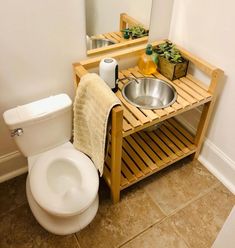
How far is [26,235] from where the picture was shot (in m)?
1.36

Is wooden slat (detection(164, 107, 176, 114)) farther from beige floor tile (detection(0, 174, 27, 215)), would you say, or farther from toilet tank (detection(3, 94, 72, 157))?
beige floor tile (detection(0, 174, 27, 215))

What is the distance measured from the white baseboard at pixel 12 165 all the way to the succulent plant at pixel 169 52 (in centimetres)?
107

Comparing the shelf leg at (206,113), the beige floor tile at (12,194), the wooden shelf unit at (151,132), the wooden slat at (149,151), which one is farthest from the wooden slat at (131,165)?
the beige floor tile at (12,194)

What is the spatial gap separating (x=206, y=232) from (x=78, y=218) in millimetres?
706

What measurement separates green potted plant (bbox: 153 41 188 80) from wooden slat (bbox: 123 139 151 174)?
1.67 feet

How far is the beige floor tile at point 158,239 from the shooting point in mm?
1335

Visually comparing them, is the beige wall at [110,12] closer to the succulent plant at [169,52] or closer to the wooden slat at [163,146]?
the succulent plant at [169,52]

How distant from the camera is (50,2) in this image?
116cm

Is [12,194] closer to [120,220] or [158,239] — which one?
[120,220]

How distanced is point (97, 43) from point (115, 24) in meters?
0.16

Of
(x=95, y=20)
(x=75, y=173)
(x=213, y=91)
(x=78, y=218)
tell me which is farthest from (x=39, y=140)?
(x=213, y=91)

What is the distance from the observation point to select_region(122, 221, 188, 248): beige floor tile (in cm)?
133

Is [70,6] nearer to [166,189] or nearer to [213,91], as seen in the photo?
[213,91]

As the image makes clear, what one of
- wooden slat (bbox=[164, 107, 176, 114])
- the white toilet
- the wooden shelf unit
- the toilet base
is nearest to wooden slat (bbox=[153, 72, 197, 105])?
the wooden shelf unit
